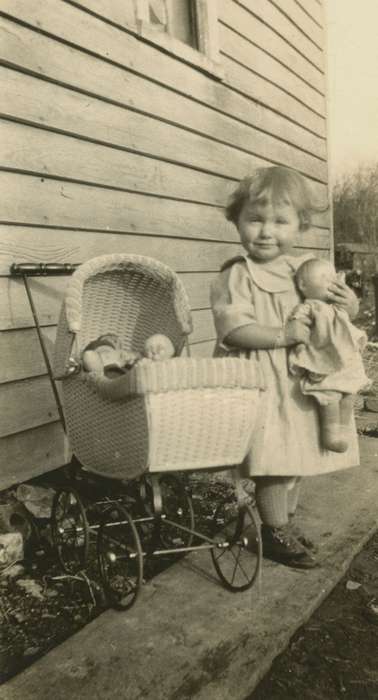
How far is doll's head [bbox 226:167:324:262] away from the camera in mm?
2451

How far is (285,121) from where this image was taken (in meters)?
5.84

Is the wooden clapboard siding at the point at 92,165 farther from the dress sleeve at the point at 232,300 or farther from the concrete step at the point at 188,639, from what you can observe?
the concrete step at the point at 188,639

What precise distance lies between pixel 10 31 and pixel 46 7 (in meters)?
0.30

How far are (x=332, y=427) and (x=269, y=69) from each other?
4004 millimetres

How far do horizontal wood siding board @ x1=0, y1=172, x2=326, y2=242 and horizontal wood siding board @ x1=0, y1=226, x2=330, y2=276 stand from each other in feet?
0.13

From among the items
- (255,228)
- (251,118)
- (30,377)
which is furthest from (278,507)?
(251,118)

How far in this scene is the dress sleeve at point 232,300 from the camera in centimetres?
242

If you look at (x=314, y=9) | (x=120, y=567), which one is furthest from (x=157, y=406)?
(x=314, y=9)

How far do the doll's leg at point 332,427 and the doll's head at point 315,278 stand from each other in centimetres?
42

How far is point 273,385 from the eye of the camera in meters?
2.48

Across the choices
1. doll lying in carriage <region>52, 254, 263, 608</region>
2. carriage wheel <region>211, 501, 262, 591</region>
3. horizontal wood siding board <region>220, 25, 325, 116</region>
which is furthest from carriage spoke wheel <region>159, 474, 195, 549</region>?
horizontal wood siding board <region>220, 25, 325, 116</region>

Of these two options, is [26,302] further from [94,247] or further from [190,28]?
[190,28]

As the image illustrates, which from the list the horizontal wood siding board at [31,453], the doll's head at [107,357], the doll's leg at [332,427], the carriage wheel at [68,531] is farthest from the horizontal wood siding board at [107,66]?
the doll's leg at [332,427]

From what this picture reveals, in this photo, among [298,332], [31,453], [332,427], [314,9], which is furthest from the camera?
[314,9]
